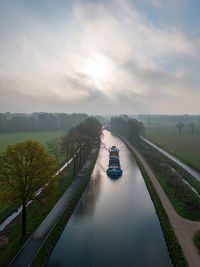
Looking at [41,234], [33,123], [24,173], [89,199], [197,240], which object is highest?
[33,123]

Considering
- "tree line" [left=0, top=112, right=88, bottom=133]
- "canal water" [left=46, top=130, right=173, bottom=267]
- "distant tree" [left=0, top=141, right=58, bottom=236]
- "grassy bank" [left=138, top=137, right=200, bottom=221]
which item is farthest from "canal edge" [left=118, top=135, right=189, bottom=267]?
"tree line" [left=0, top=112, right=88, bottom=133]

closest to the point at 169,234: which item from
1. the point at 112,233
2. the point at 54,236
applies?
the point at 112,233

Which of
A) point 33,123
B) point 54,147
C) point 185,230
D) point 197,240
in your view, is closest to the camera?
point 197,240

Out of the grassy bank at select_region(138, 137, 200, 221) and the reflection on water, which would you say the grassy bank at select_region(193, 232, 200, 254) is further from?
the reflection on water

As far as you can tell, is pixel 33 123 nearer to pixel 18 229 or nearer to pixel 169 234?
pixel 18 229

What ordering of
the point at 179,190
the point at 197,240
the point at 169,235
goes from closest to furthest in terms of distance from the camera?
the point at 197,240, the point at 169,235, the point at 179,190

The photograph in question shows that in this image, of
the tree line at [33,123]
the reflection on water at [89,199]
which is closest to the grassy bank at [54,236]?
the reflection on water at [89,199]

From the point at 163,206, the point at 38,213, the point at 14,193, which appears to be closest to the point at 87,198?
the point at 38,213
